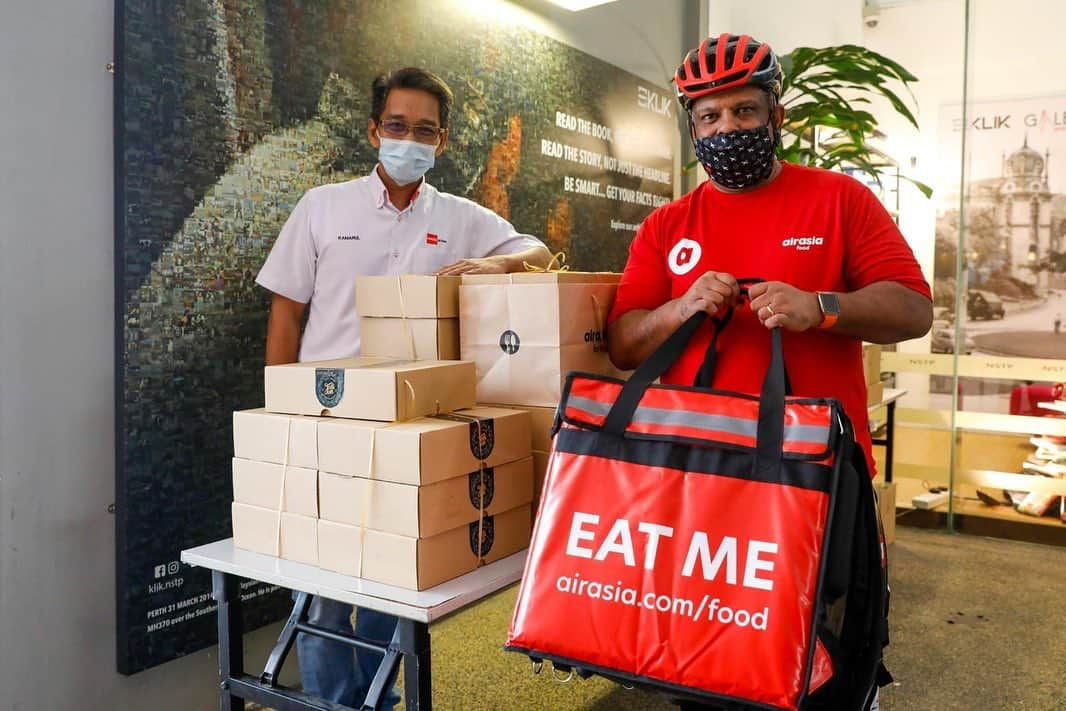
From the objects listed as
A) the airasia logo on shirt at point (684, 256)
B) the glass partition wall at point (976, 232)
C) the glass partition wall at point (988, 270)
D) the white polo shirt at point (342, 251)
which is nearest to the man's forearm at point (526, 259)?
the white polo shirt at point (342, 251)

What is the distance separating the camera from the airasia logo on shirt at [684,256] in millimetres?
1604

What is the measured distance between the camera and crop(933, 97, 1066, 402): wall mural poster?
460cm

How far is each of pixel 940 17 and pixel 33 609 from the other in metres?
4.91

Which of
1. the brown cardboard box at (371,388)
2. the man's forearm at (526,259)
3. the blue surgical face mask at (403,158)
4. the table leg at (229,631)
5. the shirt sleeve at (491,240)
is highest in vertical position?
the blue surgical face mask at (403,158)

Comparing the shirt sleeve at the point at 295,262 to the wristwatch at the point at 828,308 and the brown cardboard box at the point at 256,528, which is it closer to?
the brown cardboard box at the point at 256,528

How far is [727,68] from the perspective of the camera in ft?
4.99

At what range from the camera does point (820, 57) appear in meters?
3.79

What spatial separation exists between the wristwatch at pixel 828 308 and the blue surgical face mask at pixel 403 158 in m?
1.24

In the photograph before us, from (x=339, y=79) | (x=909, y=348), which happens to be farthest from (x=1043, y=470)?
(x=339, y=79)

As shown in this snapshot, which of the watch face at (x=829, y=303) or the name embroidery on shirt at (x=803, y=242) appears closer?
the watch face at (x=829, y=303)

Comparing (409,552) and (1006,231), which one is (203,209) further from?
(1006,231)

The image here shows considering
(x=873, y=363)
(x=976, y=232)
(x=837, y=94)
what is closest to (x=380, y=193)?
(x=837, y=94)

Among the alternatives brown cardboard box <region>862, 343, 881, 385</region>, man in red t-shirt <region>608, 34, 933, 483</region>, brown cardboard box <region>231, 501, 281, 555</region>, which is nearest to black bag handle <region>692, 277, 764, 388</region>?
man in red t-shirt <region>608, 34, 933, 483</region>

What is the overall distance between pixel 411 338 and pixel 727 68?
0.85m
